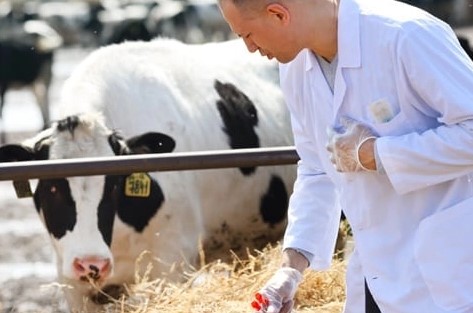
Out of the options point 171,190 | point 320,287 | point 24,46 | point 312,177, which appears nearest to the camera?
point 312,177

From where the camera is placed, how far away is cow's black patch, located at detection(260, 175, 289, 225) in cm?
744

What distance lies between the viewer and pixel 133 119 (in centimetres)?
682

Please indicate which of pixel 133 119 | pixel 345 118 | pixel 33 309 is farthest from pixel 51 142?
pixel 345 118

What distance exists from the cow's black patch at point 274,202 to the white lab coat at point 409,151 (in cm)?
443

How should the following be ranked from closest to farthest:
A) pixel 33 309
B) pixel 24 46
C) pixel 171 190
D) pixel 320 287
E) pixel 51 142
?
pixel 320 287, pixel 51 142, pixel 171 190, pixel 33 309, pixel 24 46

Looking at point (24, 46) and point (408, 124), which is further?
point (24, 46)

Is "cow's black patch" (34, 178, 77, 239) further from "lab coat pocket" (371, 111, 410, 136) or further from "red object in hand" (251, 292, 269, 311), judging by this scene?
"lab coat pocket" (371, 111, 410, 136)

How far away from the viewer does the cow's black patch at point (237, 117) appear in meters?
7.26

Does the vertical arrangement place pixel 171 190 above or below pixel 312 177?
below

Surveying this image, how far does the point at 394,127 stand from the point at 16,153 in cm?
358

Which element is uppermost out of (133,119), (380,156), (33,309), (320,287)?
(380,156)

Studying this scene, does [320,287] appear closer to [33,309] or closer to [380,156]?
[380,156]

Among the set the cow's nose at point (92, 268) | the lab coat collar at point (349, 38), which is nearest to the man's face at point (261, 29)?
the lab coat collar at point (349, 38)

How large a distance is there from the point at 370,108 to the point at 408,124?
92 mm
